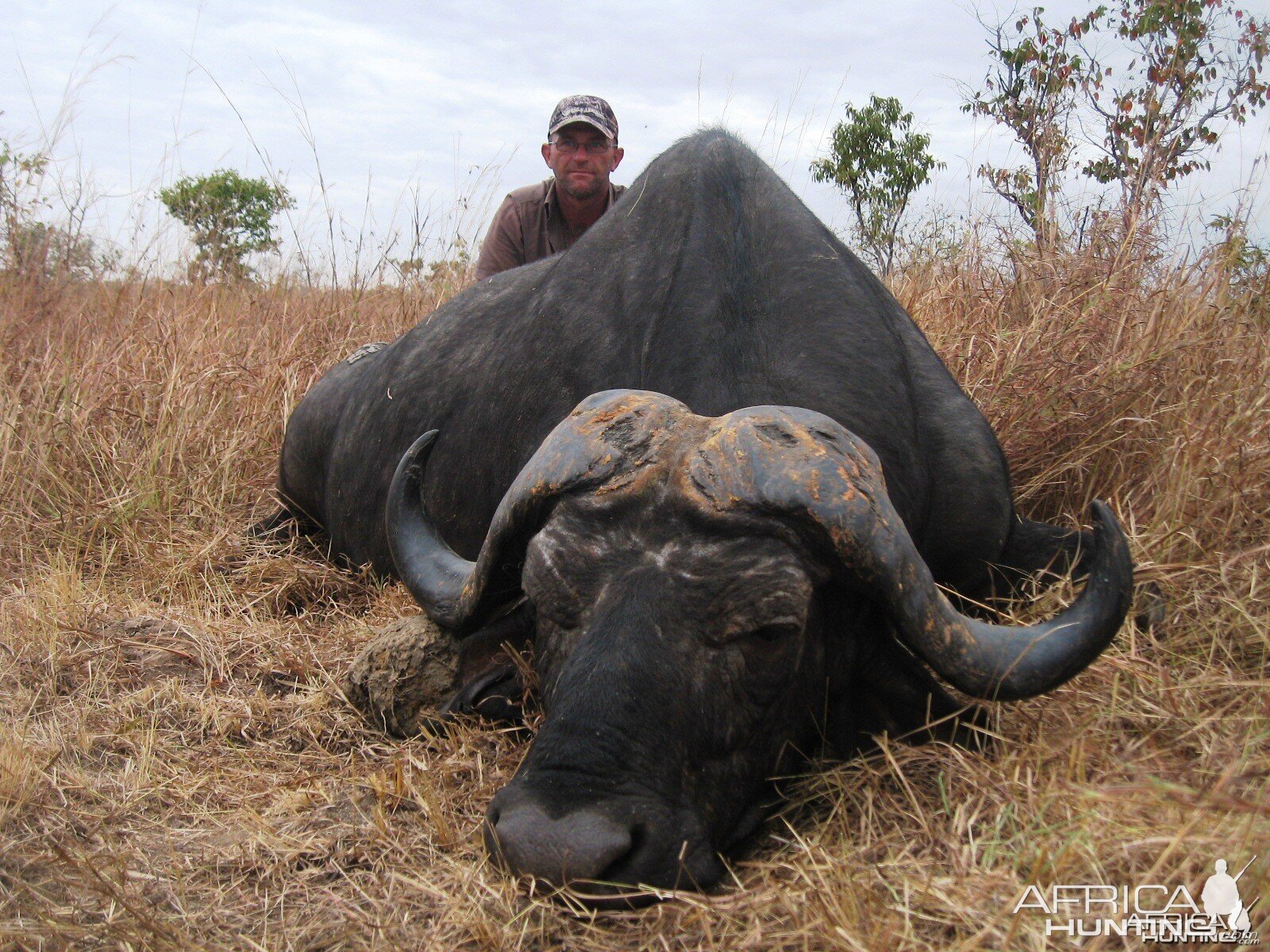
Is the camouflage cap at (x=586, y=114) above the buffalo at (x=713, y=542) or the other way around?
above

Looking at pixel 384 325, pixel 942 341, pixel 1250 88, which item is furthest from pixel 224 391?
pixel 1250 88

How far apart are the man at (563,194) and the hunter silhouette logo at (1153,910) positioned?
469 centimetres

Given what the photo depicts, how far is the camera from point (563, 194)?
20.4ft

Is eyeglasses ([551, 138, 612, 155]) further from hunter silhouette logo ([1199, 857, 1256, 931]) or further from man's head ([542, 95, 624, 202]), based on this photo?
hunter silhouette logo ([1199, 857, 1256, 931])

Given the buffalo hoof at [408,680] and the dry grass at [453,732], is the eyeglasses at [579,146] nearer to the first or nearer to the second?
the dry grass at [453,732]

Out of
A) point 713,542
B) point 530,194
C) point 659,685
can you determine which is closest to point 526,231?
point 530,194

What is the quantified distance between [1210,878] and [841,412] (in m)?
1.45

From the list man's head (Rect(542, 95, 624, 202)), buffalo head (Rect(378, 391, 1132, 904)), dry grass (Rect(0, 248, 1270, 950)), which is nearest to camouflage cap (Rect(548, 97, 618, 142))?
man's head (Rect(542, 95, 624, 202))

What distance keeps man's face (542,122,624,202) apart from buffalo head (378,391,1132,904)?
3.94 m

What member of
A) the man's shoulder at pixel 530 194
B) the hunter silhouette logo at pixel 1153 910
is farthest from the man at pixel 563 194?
the hunter silhouette logo at pixel 1153 910

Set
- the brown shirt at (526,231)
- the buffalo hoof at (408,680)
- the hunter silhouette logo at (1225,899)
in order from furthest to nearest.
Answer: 1. the brown shirt at (526,231)
2. the buffalo hoof at (408,680)
3. the hunter silhouette logo at (1225,899)

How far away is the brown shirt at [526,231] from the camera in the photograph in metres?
6.37

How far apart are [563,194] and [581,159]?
25cm

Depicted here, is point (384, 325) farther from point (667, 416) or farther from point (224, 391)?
point (667, 416)
